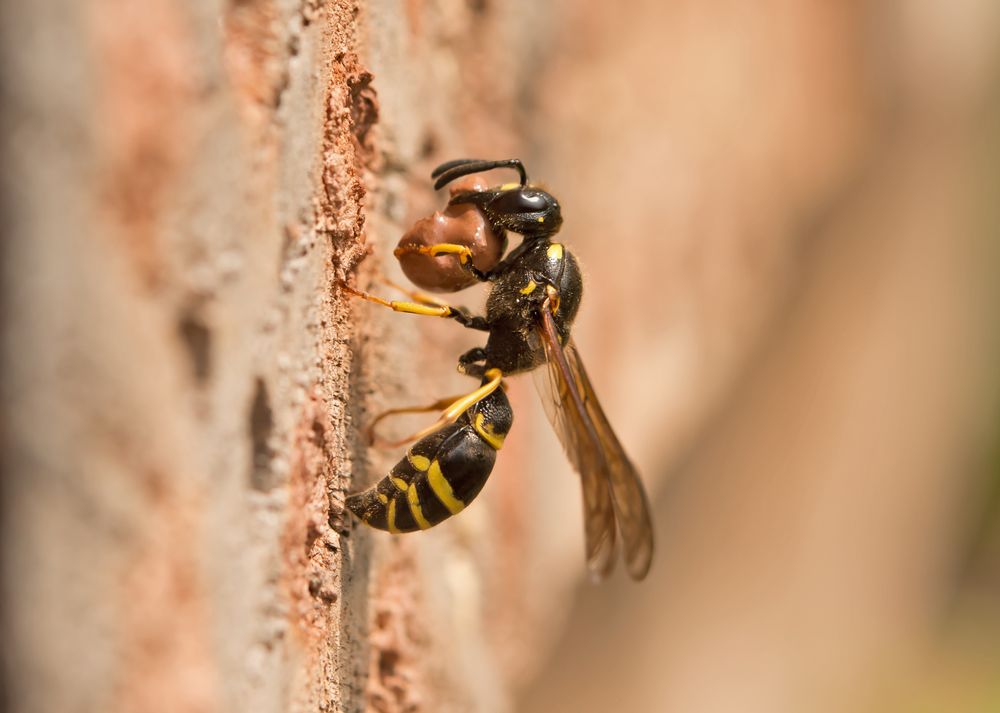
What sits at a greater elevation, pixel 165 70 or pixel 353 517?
pixel 165 70

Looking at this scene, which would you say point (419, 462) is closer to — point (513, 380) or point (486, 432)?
point (486, 432)

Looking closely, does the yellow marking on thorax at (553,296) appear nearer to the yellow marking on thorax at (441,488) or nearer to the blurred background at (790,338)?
the yellow marking on thorax at (441,488)

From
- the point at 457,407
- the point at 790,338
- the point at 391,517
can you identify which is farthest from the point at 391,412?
the point at 790,338

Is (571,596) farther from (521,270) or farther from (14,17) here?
(14,17)

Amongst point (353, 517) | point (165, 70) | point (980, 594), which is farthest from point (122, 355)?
point (980, 594)

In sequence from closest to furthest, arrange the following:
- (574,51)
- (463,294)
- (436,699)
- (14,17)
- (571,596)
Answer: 1. (14,17)
2. (436,699)
3. (463,294)
4. (574,51)
5. (571,596)
